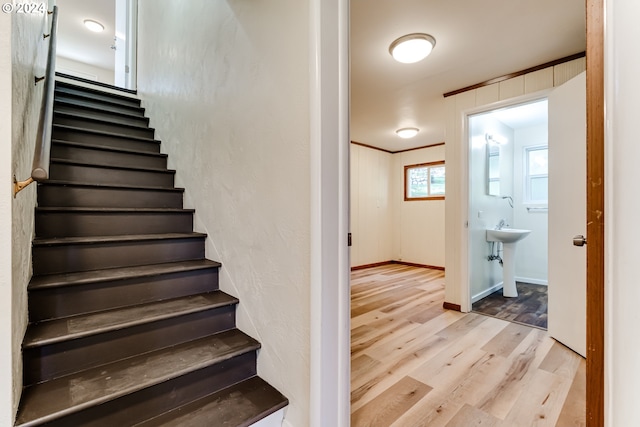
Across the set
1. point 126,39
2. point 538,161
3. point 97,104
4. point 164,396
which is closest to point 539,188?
point 538,161

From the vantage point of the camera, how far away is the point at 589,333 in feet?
2.32

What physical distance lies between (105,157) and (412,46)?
267 centimetres

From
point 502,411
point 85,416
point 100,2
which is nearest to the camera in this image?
point 85,416

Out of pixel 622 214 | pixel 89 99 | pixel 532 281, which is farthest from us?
pixel 532 281

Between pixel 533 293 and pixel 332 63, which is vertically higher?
pixel 332 63

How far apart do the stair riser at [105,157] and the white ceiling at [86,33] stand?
292 cm

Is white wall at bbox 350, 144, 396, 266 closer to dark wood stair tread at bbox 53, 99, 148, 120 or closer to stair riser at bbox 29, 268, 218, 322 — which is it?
dark wood stair tread at bbox 53, 99, 148, 120

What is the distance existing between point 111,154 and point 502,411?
330 centimetres

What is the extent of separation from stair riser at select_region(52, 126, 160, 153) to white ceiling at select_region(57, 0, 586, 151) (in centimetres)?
216

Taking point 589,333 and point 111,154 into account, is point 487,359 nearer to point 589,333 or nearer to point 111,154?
point 589,333

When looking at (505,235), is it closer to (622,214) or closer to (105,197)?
Answer: (622,214)

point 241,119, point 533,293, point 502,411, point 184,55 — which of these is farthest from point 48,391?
point 533,293

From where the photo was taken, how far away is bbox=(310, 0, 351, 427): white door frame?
118 centimetres

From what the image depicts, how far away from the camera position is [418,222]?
19.1ft
